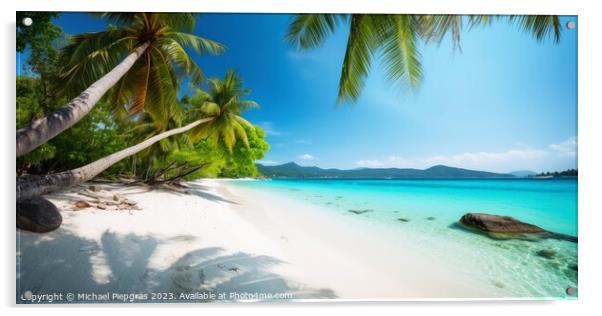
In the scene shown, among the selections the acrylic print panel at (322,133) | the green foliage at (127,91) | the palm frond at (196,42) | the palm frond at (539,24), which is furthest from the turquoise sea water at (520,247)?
the palm frond at (196,42)

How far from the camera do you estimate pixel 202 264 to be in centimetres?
236

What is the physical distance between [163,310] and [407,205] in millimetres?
5725

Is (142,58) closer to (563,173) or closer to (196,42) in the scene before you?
(196,42)

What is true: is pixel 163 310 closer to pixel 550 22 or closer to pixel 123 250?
pixel 123 250

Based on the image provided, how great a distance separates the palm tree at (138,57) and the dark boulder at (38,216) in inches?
40.9

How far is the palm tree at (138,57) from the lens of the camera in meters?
2.31

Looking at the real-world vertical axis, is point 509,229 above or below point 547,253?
above

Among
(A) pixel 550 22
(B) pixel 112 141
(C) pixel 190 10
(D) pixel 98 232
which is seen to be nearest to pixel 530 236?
(A) pixel 550 22

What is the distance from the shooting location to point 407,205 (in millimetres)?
6473

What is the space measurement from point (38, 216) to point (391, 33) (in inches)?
134

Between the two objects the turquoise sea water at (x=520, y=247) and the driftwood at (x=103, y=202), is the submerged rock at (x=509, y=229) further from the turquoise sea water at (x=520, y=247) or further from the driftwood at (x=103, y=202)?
the driftwood at (x=103, y=202)

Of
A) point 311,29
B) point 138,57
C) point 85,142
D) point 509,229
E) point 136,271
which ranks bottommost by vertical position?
point 136,271

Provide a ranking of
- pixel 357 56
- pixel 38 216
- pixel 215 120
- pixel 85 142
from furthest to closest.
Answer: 1. pixel 215 120
2. pixel 85 142
3. pixel 357 56
4. pixel 38 216

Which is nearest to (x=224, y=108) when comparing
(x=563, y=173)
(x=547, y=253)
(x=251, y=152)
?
(x=251, y=152)
